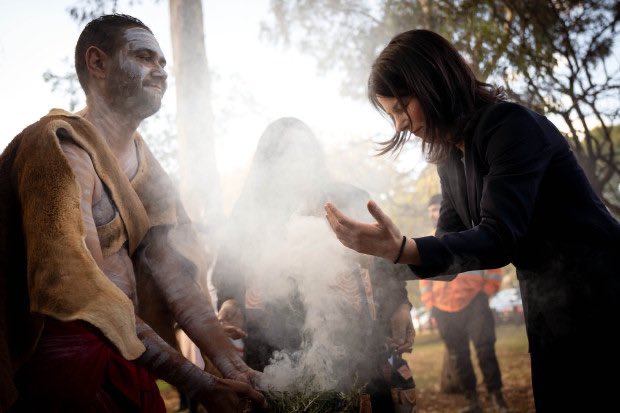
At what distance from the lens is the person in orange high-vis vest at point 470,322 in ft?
22.6

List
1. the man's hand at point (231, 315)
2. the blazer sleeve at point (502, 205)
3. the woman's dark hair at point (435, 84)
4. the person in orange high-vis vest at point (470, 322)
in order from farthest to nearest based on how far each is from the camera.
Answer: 1. the person in orange high-vis vest at point (470, 322)
2. the man's hand at point (231, 315)
3. the woman's dark hair at point (435, 84)
4. the blazer sleeve at point (502, 205)

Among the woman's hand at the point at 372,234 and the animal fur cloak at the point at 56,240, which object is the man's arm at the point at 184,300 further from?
the woman's hand at the point at 372,234

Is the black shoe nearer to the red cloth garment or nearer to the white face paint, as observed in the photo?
the red cloth garment

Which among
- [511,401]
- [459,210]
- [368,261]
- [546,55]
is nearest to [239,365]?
[368,261]

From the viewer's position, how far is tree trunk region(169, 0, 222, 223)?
562cm

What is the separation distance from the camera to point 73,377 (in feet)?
5.84

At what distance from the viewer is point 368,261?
2729 mm

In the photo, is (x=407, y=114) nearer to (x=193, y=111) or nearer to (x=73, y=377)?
(x=73, y=377)

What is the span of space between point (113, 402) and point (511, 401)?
7.73 metres

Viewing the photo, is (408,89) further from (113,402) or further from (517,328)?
(517,328)

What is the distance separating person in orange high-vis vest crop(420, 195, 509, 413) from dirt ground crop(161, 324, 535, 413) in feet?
1.12

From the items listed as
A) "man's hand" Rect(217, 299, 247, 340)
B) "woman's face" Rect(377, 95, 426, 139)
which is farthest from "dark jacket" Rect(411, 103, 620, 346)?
"man's hand" Rect(217, 299, 247, 340)

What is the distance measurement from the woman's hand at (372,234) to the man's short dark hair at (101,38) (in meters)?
1.28

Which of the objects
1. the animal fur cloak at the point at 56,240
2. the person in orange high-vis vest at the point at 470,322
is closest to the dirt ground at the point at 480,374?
the person in orange high-vis vest at the point at 470,322
